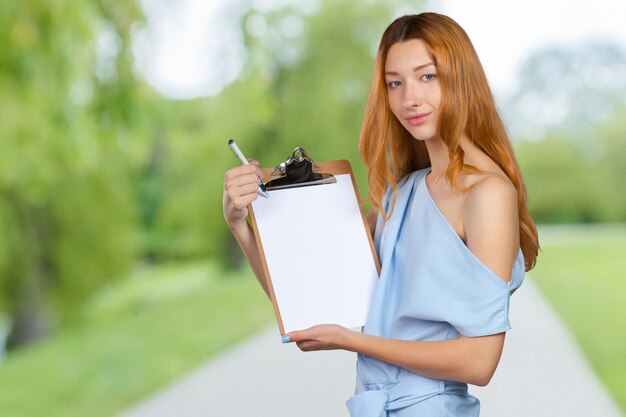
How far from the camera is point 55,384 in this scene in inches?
257

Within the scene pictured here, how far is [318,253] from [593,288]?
8808mm

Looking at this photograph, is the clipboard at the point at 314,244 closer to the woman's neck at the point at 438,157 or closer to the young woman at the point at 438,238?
the young woman at the point at 438,238

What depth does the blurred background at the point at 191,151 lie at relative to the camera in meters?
5.71

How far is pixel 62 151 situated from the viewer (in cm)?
586

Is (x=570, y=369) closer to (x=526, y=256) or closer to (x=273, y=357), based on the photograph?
(x=273, y=357)

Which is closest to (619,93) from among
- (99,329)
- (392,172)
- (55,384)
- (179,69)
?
(179,69)

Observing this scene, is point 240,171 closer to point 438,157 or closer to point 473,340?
point 438,157

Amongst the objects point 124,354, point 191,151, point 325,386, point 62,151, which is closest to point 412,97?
point 325,386

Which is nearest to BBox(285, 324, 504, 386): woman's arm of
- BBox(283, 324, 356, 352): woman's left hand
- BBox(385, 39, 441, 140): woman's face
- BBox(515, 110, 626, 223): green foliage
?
BBox(283, 324, 356, 352): woman's left hand

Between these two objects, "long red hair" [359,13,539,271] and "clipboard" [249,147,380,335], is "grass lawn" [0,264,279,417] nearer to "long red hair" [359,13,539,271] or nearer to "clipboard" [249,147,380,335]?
"clipboard" [249,147,380,335]

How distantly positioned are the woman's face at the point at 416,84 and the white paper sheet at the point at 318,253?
0.21 meters

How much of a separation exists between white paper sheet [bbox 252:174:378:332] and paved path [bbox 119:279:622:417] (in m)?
2.41

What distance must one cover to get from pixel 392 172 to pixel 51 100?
412 cm

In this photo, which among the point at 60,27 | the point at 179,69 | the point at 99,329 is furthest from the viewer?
the point at 179,69
